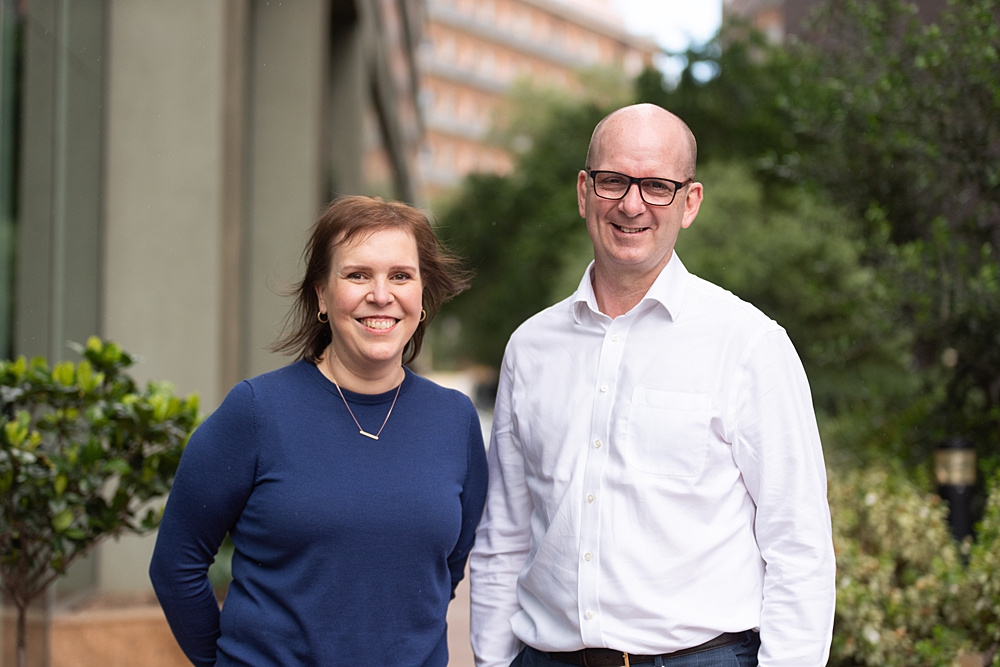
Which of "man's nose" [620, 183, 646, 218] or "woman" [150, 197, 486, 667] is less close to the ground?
"man's nose" [620, 183, 646, 218]

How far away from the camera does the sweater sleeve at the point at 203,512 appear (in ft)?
7.34

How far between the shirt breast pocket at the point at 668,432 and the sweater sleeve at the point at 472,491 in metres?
0.47

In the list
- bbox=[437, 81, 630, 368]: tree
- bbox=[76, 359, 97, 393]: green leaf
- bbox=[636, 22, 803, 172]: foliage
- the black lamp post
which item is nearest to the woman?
bbox=[76, 359, 97, 393]: green leaf

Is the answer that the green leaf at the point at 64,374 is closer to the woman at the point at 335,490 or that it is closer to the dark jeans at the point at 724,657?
the woman at the point at 335,490

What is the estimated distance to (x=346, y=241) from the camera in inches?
93.9

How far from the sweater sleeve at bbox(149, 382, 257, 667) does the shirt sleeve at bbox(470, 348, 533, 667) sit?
695 millimetres

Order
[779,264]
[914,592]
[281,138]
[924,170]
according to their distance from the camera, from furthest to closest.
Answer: [779,264], [281,138], [924,170], [914,592]

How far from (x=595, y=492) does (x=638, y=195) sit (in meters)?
0.72

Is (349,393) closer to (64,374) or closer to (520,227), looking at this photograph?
(64,374)

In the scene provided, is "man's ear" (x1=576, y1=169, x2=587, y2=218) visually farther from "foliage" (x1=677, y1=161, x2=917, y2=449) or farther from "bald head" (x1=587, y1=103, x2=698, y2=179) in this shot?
"foliage" (x1=677, y1=161, x2=917, y2=449)

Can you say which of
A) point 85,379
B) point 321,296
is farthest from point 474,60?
point 321,296

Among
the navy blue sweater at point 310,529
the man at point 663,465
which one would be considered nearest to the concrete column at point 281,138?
the navy blue sweater at point 310,529

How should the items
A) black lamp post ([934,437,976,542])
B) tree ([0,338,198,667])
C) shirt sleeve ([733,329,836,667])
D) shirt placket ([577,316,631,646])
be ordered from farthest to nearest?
black lamp post ([934,437,976,542])
tree ([0,338,198,667])
shirt placket ([577,316,631,646])
shirt sleeve ([733,329,836,667])

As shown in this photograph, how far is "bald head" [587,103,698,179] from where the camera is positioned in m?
2.36
